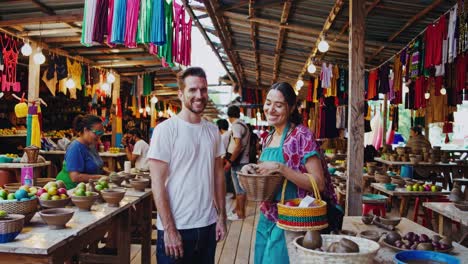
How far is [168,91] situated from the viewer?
67.6 feet

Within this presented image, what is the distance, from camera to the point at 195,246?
2.82 metres

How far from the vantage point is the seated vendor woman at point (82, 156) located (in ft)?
15.6

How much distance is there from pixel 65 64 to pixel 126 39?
5730 mm

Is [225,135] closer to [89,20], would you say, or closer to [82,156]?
[89,20]

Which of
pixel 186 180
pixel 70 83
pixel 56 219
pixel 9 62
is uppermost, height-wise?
pixel 9 62

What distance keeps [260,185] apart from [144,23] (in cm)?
423

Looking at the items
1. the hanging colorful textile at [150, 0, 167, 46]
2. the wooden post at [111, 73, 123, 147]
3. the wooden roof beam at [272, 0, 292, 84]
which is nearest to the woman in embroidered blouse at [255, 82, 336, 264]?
the hanging colorful textile at [150, 0, 167, 46]

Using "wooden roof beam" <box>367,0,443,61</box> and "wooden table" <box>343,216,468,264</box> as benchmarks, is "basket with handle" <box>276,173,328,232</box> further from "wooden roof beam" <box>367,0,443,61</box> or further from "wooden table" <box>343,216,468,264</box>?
"wooden roof beam" <box>367,0,443,61</box>

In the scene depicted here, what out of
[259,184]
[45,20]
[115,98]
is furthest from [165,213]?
[115,98]

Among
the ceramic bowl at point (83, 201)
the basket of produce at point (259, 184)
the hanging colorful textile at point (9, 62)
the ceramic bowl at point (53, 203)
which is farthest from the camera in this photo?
the hanging colorful textile at point (9, 62)

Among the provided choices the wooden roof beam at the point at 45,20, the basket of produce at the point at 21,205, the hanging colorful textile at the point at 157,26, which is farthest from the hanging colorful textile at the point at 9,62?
the basket of produce at the point at 21,205

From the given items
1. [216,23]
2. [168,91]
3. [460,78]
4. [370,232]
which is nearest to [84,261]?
[370,232]

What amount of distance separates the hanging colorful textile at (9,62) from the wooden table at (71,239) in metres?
6.27

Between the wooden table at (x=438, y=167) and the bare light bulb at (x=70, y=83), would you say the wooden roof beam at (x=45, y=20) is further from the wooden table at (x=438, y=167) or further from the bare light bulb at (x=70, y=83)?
the wooden table at (x=438, y=167)
